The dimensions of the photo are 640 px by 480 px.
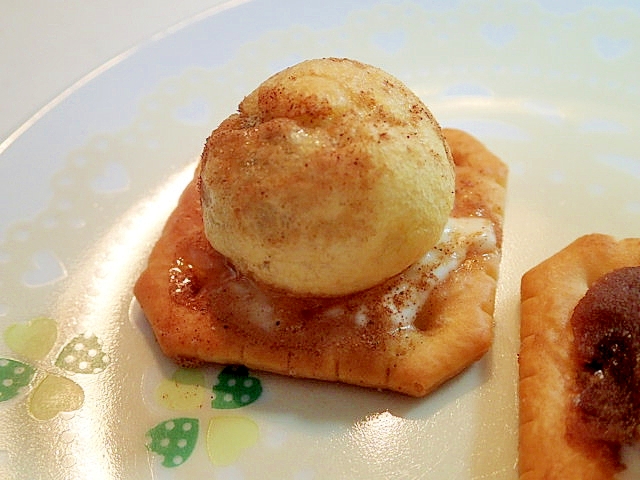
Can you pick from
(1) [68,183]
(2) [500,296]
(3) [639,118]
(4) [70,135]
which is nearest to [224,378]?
(2) [500,296]

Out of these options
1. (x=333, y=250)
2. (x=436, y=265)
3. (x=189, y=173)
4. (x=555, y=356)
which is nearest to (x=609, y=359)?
(x=555, y=356)

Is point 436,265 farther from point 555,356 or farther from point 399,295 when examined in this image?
point 555,356

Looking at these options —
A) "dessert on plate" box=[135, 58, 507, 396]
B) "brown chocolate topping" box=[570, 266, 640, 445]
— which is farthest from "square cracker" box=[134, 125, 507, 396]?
"brown chocolate topping" box=[570, 266, 640, 445]

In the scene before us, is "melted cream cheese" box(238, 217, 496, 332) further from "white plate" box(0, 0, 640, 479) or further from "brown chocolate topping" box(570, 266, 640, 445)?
"brown chocolate topping" box(570, 266, 640, 445)

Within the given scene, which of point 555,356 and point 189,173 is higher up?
point 189,173

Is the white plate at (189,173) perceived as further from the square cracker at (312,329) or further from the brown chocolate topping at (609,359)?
the brown chocolate topping at (609,359)

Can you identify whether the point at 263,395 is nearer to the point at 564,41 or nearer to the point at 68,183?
the point at 68,183
